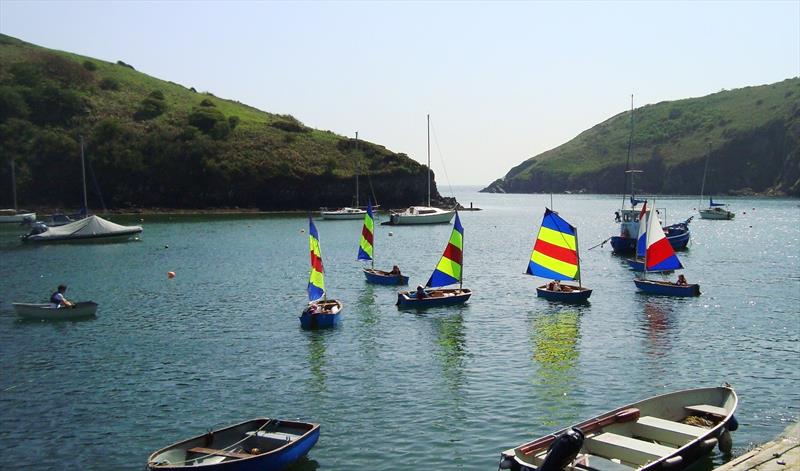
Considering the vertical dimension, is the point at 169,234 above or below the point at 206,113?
below

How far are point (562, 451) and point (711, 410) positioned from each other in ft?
25.5

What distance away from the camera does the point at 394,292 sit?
54.7 m

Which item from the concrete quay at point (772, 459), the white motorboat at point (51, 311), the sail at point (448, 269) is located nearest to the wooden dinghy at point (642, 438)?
the concrete quay at point (772, 459)

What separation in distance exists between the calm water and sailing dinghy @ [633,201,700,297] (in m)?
1.47

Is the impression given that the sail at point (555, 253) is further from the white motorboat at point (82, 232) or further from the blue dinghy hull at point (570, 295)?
the white motorboat at point (82, 232)

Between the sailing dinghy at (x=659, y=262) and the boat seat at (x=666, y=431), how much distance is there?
32.6 metres

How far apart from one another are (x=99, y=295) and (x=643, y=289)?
1649 inches

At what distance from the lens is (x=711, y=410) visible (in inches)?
875

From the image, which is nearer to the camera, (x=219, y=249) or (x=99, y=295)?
(x=99, y=295)

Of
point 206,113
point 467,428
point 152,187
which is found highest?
point 206,113

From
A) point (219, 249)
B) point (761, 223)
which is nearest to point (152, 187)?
point (219, 249)

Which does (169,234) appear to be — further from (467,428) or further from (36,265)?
(467,428)

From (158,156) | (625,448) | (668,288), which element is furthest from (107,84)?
(625,448)

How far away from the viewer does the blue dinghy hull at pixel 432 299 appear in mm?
46562
